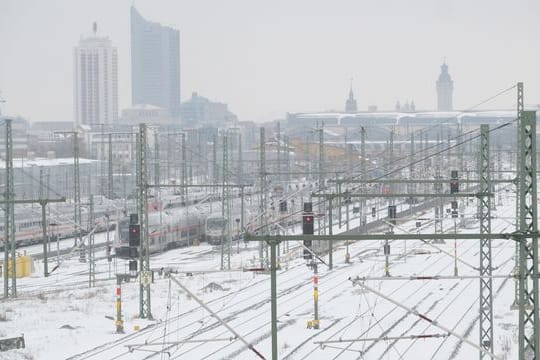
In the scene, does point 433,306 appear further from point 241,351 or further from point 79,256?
point 79,256

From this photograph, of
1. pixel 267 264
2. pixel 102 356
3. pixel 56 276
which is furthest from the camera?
pixel 56 276

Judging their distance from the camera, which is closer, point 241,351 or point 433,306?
point 241,351

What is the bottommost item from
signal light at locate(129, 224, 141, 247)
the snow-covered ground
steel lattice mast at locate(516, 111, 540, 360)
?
the snow-covered ground

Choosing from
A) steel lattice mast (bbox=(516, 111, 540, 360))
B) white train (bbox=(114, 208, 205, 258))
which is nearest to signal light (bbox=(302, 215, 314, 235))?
steel lattice mast (bbox=(516, 111, 540, 360))

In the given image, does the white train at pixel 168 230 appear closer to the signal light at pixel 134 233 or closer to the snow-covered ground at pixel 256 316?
the snow-covered ground at pixel 256 316

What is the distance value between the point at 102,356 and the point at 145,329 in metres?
3.49

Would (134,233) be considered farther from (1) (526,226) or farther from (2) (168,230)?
(2) (168,230)

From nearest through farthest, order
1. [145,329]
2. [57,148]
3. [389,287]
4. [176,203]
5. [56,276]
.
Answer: [145,329] < [389,287] < [56,276] < [176,203] < [57,148]

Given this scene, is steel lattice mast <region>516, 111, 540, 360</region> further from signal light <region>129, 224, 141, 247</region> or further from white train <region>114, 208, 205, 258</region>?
white train <region>114, 208, 205, 258</region>

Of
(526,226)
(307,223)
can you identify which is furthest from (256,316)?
(526,226)

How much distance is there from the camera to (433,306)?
1097 inches

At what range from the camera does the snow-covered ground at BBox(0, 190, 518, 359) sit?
21141 mm

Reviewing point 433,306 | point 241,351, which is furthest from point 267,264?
point 241,351

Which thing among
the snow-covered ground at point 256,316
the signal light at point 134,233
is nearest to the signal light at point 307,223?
the snow-covered ground at point 256,316
